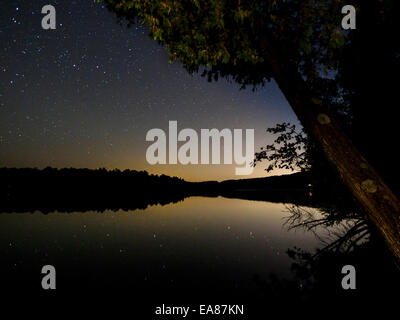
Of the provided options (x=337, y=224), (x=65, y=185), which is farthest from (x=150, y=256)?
(x=65, y=185)

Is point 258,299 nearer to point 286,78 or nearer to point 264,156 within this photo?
point 264,156

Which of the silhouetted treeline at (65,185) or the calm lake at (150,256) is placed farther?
the silhouetted treeline at (65,185)

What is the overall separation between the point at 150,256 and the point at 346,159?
1065 cm

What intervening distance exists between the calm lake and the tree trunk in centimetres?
550

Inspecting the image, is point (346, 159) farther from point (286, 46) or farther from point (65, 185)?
point (65, 185)

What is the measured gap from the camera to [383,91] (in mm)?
7594

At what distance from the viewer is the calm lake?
845cm

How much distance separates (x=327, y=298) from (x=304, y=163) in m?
4.88

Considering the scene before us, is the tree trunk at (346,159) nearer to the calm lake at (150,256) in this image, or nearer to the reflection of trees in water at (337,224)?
the reflection of trees in water at (337,224)

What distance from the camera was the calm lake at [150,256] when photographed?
8.45 m

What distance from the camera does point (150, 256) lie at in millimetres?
11797

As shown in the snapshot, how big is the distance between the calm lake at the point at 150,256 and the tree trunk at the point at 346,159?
18.0 ft

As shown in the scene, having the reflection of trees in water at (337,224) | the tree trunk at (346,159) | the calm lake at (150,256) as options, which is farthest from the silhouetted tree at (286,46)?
the calm lake at (150,256)
